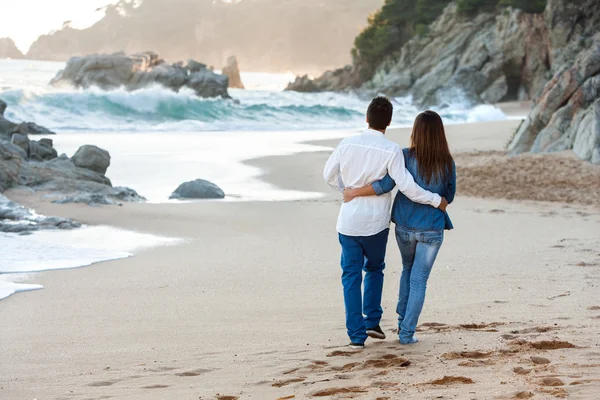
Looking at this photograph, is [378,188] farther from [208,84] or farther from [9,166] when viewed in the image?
[208,84]

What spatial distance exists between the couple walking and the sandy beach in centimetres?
33

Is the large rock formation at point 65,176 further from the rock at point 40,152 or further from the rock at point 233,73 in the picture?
the rock at point 233,73

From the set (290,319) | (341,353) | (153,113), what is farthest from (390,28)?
(341,353)

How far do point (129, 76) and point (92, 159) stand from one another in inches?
1855

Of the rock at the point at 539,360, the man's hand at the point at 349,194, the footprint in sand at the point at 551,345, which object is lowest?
the footprint in sand at the point at 551,345

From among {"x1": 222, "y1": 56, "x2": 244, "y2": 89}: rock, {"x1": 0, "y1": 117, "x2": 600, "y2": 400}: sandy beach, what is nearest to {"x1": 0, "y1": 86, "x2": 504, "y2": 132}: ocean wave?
{"x1": 0, "y1": 117, "x2": 600, "y2": 400}: sandy beach

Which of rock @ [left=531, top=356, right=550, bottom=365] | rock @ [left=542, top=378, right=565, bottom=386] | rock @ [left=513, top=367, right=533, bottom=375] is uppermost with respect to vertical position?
rock @ [left=542, top=378, right=565, bottom=386]

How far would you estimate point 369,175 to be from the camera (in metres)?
4.66

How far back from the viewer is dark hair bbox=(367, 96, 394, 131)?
4719 millimetres

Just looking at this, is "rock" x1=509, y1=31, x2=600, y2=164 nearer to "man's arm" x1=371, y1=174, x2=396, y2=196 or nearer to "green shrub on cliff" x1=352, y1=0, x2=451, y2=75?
"man's arm" x1=371, y1=174, x2=396, y2=196

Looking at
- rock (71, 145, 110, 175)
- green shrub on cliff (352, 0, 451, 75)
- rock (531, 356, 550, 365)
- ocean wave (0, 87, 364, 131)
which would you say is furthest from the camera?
green shrub on cliff (352, 0, 451, 75)

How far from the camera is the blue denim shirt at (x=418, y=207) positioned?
466 cm

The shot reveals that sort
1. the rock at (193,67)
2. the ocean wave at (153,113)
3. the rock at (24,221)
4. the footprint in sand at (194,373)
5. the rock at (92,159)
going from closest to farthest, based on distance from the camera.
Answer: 1. the footprint in sand at (194,373)
2. the rock at (24,221)
3. the rock at (92,159)
4. the ocean wave at (153,113)
5. the rock at (193,67)

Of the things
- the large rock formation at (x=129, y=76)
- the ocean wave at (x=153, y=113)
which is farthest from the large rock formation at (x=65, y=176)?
the large rock formation at (x=129, y=76)
